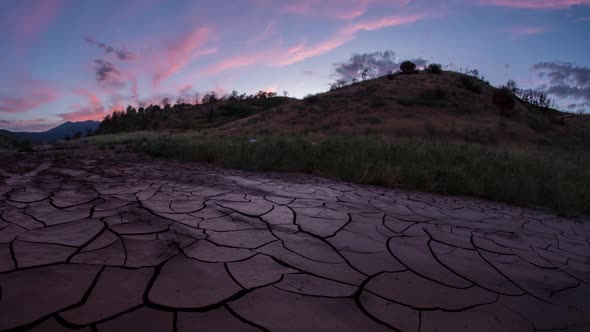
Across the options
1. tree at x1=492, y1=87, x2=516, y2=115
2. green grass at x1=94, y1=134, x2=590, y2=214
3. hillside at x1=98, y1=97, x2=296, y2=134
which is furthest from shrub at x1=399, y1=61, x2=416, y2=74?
green grass at x1=94, y1=134, x2=590, y2=214

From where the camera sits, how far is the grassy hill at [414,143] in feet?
17.2

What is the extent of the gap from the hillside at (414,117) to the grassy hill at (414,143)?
0.26ft

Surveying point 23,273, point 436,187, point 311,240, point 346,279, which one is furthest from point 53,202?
point 436,187

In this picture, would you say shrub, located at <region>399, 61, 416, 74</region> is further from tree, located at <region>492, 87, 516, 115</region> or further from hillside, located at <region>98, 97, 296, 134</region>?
hillside, located at <region>98, 97, 296, 134</region>

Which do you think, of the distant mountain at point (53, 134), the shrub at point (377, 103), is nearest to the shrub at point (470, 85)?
the shrub at point (377, 103)

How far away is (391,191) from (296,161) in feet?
8.36

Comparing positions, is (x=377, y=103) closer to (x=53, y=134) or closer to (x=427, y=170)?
(x=427, y=170)

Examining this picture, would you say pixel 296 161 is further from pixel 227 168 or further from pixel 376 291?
pixel 376 291

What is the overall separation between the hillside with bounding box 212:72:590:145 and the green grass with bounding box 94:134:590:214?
24.9 feet

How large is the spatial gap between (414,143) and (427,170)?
492 cm

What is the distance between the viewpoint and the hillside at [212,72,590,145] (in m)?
16.8

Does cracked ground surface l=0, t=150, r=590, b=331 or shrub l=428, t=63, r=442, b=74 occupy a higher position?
shrub l=428, t=63, r=442, b=74

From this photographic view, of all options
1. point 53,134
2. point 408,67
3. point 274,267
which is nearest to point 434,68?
point 408,67

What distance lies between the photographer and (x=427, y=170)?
5676mm
